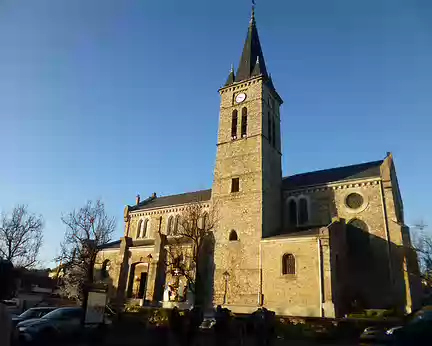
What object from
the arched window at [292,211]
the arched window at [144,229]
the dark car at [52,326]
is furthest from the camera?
the arched window at [144,229]

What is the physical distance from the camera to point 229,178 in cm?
3209

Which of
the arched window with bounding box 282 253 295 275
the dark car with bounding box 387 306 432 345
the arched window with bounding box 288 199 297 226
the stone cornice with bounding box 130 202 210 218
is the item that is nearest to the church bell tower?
the arched window with bounding box 288 199 297 226

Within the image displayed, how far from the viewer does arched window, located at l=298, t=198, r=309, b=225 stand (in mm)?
31047

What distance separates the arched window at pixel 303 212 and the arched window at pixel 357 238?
12.9 feet

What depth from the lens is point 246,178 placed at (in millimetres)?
30828

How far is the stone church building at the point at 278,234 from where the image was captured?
24797mm

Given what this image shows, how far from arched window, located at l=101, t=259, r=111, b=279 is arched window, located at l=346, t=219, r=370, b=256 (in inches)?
1023

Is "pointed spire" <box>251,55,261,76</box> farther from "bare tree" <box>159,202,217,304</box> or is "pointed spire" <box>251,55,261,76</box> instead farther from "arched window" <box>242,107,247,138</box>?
"bare tree" <box>159,202,217,304</box>

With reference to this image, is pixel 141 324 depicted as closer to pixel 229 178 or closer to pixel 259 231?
pixel 259 231

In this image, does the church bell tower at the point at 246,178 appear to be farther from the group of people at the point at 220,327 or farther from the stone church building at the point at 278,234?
the group of people at the point at 220,327

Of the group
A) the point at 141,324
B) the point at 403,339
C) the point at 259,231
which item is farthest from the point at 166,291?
the point at 403,339

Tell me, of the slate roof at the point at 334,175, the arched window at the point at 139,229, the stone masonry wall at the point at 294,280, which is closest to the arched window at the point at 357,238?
the slate roof at the point at 334,175

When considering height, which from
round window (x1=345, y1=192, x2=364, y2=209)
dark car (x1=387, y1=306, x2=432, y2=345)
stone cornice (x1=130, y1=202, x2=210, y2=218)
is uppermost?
stone cornice (x1=130, y1=202, x2=210, y2=218)

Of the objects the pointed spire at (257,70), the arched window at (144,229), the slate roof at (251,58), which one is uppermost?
the slate roof at (251,58)
